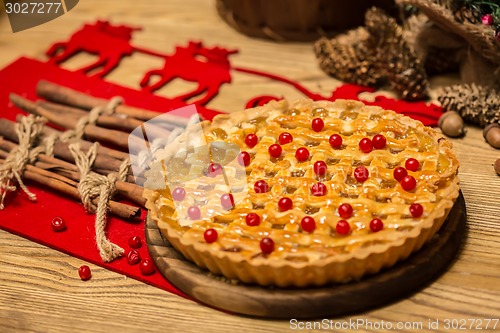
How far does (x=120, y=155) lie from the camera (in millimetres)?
1819

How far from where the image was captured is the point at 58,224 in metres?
1.62

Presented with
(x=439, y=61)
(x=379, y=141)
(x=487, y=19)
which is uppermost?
(x=487, y=19)

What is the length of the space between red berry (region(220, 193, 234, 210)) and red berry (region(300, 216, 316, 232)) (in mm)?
190

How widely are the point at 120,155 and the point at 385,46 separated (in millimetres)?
898

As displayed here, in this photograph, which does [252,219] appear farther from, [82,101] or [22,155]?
[82,101]

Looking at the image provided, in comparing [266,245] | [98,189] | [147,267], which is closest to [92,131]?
[98,189]

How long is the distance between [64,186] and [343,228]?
2.66 ft

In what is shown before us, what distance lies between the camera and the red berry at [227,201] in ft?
4.79

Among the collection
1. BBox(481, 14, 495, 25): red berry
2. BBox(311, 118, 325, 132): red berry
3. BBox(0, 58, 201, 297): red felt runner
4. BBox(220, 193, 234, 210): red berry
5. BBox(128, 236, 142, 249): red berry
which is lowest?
BBox(0, 58, 201, 297): red felt runner

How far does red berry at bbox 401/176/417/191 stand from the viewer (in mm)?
1423

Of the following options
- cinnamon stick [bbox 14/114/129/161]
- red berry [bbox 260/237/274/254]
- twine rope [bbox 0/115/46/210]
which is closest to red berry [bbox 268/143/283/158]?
red berry [bbox 260/237/274/254]

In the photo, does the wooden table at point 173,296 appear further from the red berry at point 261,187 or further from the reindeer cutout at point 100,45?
the reindeer cutout at point 100,45

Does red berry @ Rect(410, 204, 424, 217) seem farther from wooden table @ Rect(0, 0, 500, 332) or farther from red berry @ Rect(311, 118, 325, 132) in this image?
red berry @ Rect(311, 118, 325, 132)

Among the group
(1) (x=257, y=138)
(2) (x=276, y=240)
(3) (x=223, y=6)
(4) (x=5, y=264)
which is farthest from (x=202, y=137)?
(3) (x=223, y=6)
